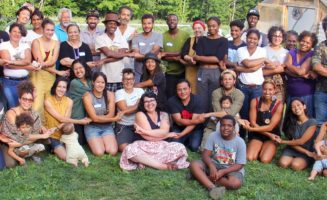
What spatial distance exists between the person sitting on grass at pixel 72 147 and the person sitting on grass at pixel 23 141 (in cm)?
35

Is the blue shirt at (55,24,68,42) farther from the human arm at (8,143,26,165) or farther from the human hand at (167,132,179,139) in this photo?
the human hand at (167,132,179,139)

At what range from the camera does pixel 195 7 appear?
2687 inches

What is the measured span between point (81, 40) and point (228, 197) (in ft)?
13.4

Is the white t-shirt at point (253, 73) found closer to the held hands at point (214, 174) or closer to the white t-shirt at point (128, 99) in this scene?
the white t-shirt at point (128, 99)

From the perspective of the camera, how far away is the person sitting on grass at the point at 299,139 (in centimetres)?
687

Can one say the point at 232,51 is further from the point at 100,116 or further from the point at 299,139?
the point at 100,116

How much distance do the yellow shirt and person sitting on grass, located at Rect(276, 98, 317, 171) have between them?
3299 millimetres

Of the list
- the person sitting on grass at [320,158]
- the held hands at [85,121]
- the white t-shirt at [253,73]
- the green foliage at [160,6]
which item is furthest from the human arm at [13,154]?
the green foliage at [160,6]

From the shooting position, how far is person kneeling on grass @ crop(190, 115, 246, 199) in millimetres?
5945

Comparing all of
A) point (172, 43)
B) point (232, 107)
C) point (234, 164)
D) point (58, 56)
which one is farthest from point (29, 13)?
point (234, 164)

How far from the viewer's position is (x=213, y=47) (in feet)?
25.6

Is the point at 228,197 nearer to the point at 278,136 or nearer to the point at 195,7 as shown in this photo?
the point at 278,136

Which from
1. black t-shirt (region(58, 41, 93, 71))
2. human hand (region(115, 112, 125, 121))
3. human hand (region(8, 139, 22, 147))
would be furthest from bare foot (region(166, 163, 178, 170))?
black t-shirt (region(58, 41, 93, 71))

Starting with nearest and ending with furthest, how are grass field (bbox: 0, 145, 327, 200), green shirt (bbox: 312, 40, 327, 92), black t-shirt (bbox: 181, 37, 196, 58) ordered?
grass field (bbox: 0, 145, 327, 200)
green shirt (bbox: 312, 40, 327, 92)
black t-shirt (bbox: 181, 37, 196, 58)
